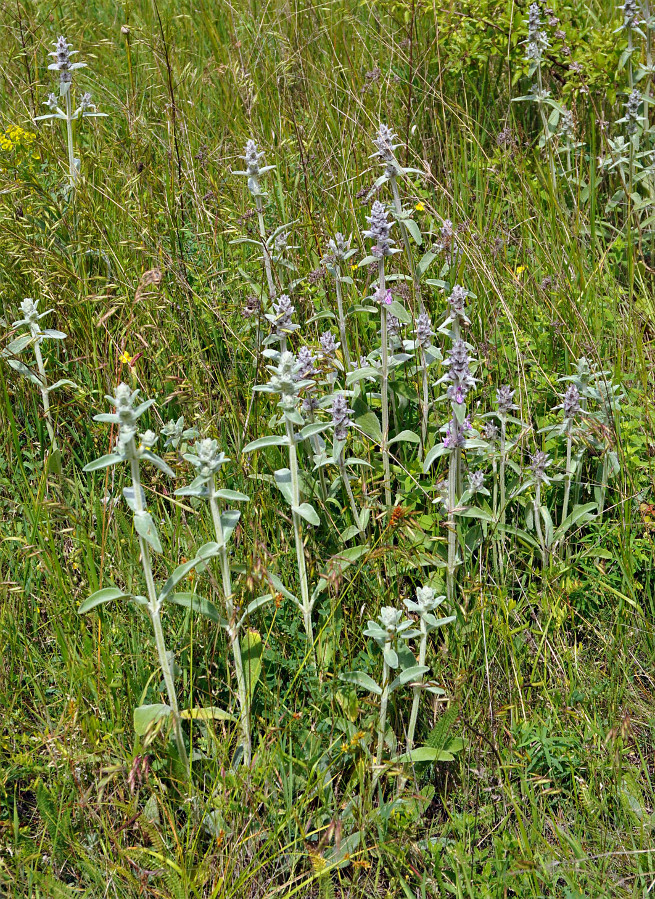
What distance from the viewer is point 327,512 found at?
7.63 ft

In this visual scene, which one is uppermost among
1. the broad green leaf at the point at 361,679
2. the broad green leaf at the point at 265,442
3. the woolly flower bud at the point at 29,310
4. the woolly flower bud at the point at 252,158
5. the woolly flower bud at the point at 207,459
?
the woolly flower bud at the point at 252,158

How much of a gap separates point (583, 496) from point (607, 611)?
54 cm

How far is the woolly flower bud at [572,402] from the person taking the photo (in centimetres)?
237

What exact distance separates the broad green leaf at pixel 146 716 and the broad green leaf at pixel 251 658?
0.69 feet

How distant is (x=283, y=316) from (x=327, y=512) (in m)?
0.58

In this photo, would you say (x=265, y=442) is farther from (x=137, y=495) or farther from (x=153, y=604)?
(x=153, y=604)

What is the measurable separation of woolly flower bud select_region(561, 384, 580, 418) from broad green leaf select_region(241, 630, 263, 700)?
3.66 feet

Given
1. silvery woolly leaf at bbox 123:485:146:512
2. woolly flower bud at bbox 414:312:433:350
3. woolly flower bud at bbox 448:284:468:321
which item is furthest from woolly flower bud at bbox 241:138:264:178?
silvery woolly leaf at bbox 123:485:146:512

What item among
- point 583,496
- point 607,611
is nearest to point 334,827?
point 607,611

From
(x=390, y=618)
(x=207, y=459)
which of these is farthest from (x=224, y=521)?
(x=390, y=618)

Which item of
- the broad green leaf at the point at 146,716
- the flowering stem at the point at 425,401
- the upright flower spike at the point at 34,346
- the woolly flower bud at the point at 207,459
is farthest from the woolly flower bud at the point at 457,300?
the broad green leaf at the point at 146,716

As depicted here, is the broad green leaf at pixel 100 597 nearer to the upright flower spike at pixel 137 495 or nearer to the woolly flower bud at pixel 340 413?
the upright flower spike at pixel 137 495

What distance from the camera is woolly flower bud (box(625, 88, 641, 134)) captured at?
3377 millimetres

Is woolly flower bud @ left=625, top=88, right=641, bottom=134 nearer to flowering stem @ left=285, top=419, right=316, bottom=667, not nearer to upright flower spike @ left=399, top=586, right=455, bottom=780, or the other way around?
flowering stem @ left=285, top=419, right=316, bottom=667
